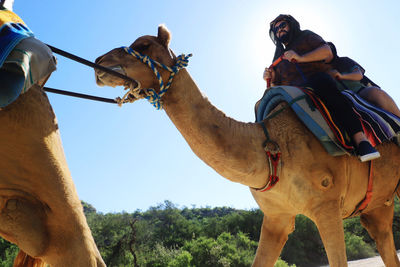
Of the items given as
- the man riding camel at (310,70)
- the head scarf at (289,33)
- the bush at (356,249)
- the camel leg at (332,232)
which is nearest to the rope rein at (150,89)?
the man riding camel at (310,70)

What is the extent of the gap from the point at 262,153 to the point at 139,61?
1.47 meters

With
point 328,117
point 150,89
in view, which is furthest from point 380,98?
point 150,89

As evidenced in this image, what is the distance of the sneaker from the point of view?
3.20 meters

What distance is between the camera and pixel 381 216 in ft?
15.2

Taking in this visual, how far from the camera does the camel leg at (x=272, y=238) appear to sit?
12.7 ft

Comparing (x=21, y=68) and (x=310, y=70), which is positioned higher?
(x=310, y=70)

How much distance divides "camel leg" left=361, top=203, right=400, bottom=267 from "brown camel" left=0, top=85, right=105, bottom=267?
409cm

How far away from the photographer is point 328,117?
348 centimetres

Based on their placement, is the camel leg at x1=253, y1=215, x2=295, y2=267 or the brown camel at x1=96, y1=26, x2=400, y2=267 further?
the camel leg at x1=253, y1=215, x2=295, y2=267

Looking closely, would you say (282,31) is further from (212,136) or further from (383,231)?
(383,231)

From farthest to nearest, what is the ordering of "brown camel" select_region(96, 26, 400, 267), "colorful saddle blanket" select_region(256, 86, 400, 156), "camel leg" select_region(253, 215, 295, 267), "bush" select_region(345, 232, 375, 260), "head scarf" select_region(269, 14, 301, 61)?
"bush" select_region(345, 232, 375, 260), "head scarf" select_region(269, 14, 301, 61), "camel leg" select_region(253, 215, 295, 267), "colorful saddle blanket" select_region(256, 86, 400, 156), "brown camel" select_region(96, 26, 400, 267)

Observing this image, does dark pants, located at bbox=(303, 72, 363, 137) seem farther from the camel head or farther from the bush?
the bush

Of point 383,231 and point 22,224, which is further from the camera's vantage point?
point 383,231

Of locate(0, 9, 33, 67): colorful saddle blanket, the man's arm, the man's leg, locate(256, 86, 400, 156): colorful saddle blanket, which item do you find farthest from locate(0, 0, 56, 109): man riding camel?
the man's leg
